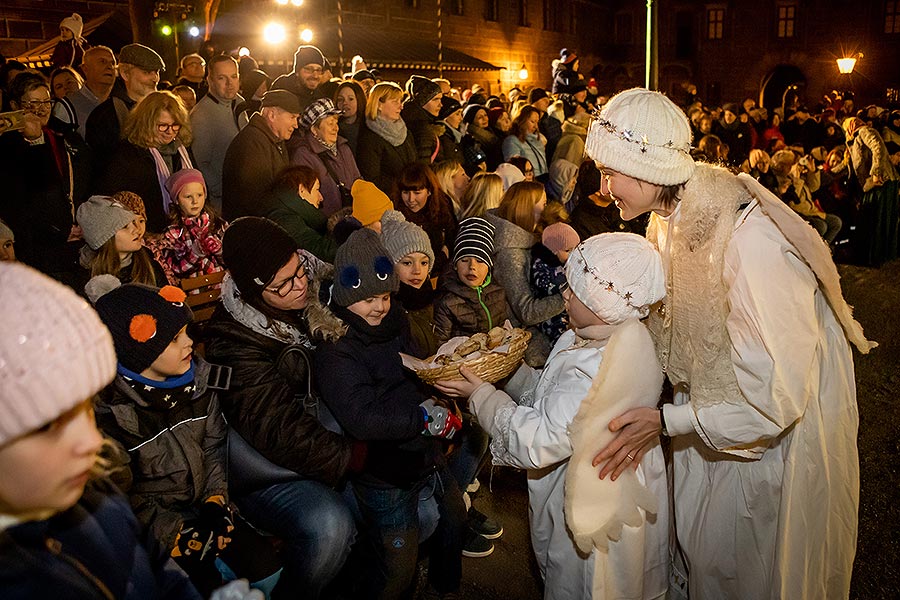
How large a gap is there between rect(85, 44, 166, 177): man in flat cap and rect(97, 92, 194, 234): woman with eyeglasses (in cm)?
26

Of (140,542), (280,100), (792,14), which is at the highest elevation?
(792,14)

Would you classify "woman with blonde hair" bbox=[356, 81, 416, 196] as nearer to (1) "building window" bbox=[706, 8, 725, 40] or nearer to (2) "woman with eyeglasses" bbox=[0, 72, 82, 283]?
(2) "woman with eyeglasses" bbox=[0, 72, 82, 283]

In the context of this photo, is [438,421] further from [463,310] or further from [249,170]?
[249,170]

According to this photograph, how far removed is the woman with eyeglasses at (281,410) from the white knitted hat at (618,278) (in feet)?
3.83

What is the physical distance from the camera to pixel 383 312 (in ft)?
10.6

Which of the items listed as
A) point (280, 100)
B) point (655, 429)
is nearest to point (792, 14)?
point (280, 100)

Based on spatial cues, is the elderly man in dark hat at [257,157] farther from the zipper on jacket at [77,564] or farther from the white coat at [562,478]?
the zipper on jacket at [77,564]

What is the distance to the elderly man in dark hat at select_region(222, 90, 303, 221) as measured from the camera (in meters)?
5.49

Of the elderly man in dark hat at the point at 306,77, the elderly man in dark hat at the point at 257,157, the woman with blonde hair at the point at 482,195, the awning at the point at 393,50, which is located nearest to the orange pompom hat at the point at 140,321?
the elderly man in dark hat at the point at 257,157

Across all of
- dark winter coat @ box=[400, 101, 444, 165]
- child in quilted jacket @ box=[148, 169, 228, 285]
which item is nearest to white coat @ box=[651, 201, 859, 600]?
child in quilted jacket @ box=[148, 169, 228, 285]

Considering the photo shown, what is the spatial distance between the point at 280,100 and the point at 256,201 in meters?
0.94

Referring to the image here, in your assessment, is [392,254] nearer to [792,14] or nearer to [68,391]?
[68,391]

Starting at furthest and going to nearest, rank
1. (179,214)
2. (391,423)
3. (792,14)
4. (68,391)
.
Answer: (792,14), (179,214), (391,423), (68,391)

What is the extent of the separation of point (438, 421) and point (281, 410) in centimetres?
71
